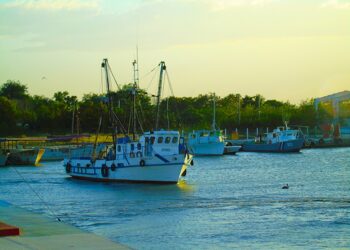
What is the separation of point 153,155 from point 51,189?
8.48m

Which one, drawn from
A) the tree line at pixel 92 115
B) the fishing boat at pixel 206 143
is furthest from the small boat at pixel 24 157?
the fishing boat at pixel 206 143

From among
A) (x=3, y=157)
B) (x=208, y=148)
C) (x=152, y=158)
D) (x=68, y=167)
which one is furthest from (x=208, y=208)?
(x=208, y=148)

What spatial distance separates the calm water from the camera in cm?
3209

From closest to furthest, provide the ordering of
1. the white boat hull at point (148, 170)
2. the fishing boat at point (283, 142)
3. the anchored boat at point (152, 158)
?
1. the anchored boat at point (152, 158)
2. the white boat hull at point (148, 170)
3. the fishing boat at point (283, 142)

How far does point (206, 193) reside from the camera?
186 feet

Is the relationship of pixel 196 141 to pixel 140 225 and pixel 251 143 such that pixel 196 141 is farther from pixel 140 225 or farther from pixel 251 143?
pixel 140 225

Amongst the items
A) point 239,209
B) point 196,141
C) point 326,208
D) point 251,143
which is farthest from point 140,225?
point 251,143

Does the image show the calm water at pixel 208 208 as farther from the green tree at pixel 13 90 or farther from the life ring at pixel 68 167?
the green tree at pixel 13 90

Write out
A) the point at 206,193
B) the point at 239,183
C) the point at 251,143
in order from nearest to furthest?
the point at 206,193, the point at 239,183, the point at 251,143

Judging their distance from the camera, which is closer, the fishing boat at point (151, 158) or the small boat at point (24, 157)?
the fishing boat at point (151, 158)

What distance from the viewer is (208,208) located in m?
45.1

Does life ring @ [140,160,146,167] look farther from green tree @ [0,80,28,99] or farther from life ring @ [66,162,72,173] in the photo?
green tree @ [0,80,28,99]

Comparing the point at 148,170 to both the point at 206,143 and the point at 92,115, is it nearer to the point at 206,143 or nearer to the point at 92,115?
the point at 206,143

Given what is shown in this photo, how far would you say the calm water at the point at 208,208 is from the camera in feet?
105
